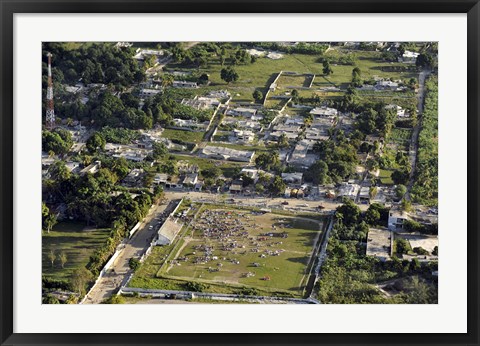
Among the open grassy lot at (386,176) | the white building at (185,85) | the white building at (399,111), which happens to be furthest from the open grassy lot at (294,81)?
the open grassy lot at (386,176)

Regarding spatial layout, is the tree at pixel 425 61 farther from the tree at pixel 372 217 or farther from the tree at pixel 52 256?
the tree at pixel 52 256

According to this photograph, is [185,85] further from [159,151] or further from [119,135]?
[159,151]

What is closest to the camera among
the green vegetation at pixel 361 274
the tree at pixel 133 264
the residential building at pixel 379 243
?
the green vegetation at pixel 361 274

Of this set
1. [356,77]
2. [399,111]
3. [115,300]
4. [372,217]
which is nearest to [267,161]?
[372,217]

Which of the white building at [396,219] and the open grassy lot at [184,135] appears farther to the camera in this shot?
the open grassy lot at [184,135]

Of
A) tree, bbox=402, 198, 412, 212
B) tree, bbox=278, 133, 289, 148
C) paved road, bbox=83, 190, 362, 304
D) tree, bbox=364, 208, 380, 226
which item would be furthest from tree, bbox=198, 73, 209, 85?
tree, bbox=364, 208, 380, 226

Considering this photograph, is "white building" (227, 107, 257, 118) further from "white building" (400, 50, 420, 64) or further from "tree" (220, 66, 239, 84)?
"white building" (400, 50, 420, 64)

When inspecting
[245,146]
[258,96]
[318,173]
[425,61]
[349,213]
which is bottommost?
[349,213]
